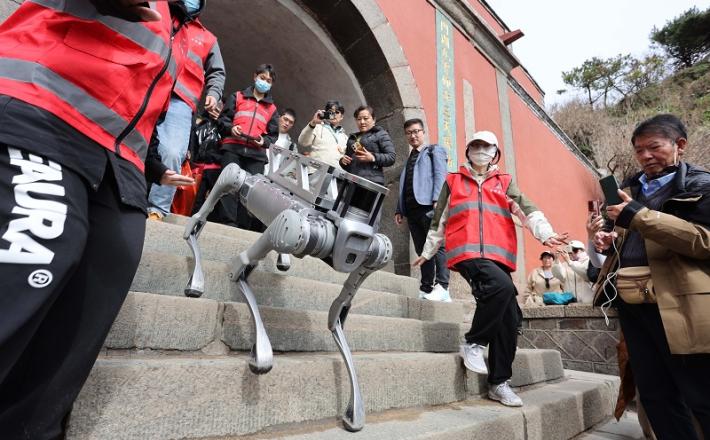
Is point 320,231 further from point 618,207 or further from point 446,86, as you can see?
point 446,86

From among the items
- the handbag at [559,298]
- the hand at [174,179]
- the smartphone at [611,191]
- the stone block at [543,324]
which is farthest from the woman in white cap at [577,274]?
the hand at [174,179]

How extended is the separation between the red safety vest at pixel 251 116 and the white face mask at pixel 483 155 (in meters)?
2.20

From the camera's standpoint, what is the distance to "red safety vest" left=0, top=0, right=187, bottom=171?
91 centimetres

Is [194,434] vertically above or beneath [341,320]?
beneath

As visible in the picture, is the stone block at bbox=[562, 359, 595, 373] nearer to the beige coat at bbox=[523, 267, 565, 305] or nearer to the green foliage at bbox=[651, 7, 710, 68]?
the beige coat at bbox=[523, 267, 565, 305]

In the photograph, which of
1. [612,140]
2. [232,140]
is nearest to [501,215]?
[232,140]

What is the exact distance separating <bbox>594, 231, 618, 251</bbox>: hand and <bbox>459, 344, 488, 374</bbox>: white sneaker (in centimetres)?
90

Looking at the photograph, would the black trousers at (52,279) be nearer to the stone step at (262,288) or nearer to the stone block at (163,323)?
the stone block at (163,323)


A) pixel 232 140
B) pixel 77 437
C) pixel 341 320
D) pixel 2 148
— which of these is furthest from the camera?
pixel 232 140

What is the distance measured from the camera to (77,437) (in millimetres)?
1159

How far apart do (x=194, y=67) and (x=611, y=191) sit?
2.65 m

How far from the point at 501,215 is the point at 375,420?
58.5 inches

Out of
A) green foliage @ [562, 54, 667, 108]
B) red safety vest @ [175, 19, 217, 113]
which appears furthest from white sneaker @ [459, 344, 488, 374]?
green foliage @ [562, 54, 667, 108]

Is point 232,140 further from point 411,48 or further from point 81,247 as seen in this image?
point 411,48
